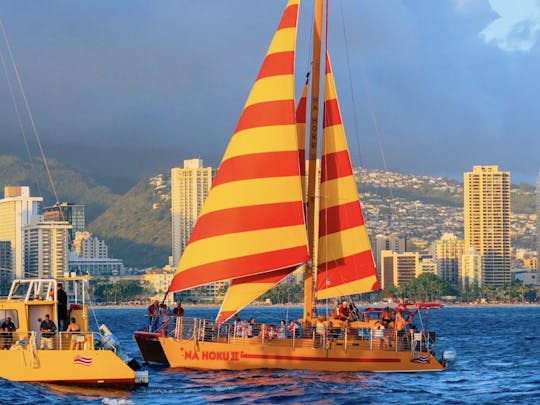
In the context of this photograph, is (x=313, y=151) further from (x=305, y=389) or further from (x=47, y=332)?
(x=47, y=332)

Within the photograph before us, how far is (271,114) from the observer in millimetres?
51250

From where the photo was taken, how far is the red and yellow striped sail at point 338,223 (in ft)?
177

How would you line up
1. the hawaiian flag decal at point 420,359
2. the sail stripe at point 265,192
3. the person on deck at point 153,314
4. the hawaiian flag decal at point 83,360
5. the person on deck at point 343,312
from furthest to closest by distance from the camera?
the person on deck at point 153,314
the person on deck at point 343,312
the hawaiian flag decal at point 420,359
the sail stripe at point 265,192
the hawaiian flag decal at point 83,360

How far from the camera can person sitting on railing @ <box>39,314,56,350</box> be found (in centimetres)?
4025

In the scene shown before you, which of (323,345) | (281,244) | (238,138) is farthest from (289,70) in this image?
(323,345)

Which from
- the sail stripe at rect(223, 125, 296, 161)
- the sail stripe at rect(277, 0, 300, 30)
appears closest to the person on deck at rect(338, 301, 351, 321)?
the sail stripe at rect(223, 125, 296, 161)

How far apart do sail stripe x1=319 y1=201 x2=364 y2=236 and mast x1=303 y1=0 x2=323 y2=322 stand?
59 cm

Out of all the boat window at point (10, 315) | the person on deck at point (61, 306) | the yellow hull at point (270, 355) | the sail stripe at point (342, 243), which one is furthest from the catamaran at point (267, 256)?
the boat window at point (10, 315)

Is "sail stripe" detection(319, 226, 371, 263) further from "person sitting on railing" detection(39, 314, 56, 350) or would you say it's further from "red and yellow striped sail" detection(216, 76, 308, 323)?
"person sitting on railing" detection(39, 314, 56, 350)

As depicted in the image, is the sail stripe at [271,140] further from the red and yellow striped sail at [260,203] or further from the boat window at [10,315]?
the boat window at [10,315]

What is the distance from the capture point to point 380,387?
150 feet

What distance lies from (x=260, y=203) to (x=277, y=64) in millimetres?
5500

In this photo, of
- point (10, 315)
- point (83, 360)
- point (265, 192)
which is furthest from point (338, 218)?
point (83, 360)

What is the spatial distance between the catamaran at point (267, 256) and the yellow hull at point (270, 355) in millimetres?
37
